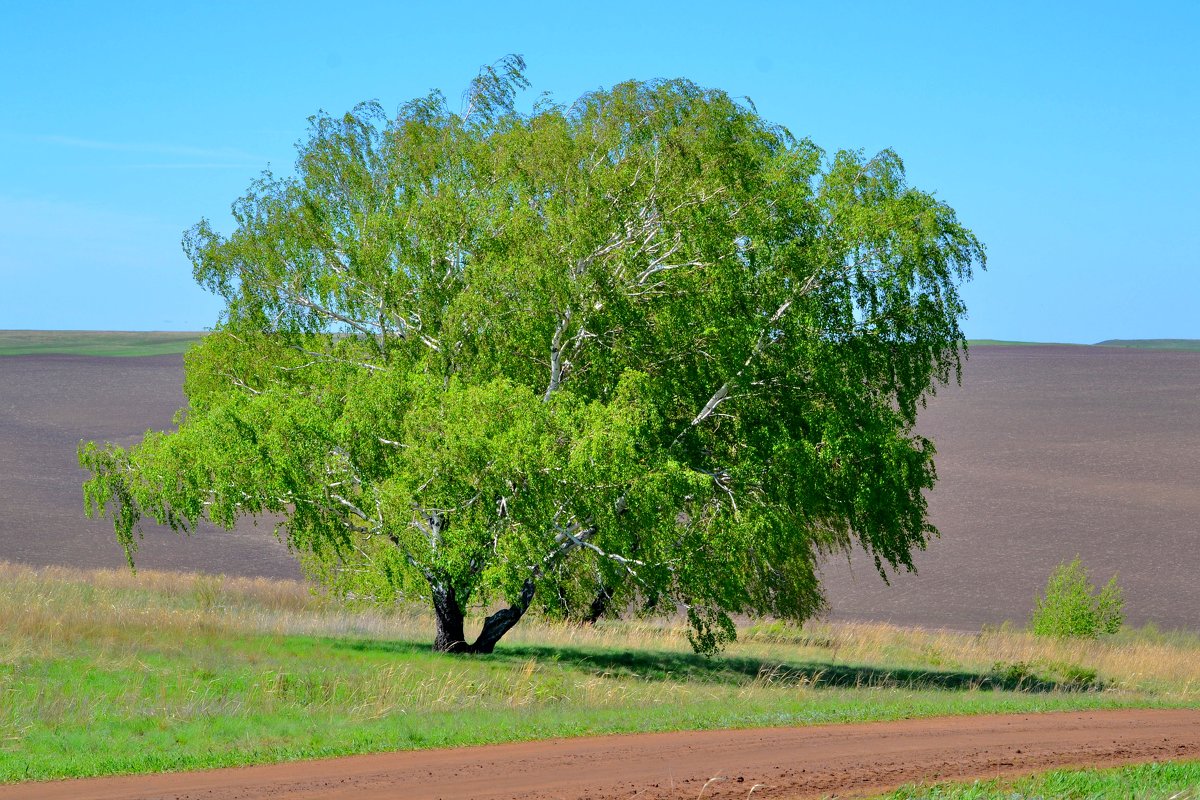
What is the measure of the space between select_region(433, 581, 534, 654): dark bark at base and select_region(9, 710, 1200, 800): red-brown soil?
33.3 feet

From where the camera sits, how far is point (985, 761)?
15.6m

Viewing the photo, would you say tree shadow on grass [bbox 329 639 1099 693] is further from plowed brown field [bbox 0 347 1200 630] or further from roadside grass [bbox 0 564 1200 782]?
plowed brown field [bbox 0 347 1200 630]

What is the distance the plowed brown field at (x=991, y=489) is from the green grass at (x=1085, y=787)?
26271 mm

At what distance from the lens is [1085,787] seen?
14.3m

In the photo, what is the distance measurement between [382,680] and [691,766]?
797cm

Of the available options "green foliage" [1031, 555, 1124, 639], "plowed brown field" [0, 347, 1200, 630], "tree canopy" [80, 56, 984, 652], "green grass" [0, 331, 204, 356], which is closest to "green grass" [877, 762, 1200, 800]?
"tree canopy" [80, 56, 984, 652]

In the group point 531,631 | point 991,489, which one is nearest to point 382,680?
point 531,631

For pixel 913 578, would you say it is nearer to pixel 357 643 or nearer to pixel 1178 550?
pixel 1178 550

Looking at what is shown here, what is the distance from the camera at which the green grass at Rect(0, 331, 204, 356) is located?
140m

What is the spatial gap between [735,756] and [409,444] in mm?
9900

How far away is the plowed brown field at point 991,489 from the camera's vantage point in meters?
53.8

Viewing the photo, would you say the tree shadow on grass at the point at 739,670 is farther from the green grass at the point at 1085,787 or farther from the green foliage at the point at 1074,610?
the green grass at the point at 1085,787

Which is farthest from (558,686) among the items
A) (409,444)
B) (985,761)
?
(985,761)

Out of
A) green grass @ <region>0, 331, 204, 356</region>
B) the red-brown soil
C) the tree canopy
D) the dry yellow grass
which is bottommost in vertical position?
the dry yellow grass
